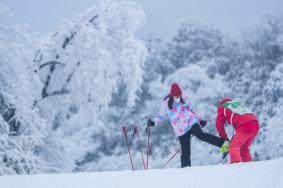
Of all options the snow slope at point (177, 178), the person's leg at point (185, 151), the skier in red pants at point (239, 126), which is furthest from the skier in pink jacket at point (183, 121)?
the snow slope at point (177, 178)

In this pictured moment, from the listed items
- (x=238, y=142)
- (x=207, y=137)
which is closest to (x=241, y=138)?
(x=238, y=142)

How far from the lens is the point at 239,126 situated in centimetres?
468

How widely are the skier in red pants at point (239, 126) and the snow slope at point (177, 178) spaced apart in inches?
27.1

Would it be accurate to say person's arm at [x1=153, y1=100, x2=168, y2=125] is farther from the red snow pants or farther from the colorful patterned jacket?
the red snow pants

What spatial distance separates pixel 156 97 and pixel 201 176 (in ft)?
61.7

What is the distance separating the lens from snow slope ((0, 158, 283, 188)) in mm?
3402

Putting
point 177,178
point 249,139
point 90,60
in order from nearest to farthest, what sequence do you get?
point 177,178 → point 249,139 → point 90,60

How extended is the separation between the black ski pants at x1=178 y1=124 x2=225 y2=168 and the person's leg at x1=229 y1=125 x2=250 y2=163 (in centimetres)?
42

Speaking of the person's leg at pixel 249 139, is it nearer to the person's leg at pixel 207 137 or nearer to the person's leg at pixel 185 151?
the person's leg at pixel 207 137

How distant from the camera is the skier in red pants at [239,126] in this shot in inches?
180

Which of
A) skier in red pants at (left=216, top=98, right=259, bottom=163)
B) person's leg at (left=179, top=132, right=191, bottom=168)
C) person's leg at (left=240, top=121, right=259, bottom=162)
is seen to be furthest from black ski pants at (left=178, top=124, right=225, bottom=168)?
person's leg at (left=240, top=121, right=259, bottom=162)

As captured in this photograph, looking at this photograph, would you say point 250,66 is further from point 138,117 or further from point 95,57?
point 95,57

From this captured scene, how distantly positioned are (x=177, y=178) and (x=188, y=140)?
4.91 feet

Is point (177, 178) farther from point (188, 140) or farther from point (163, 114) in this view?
point (163, 114)
